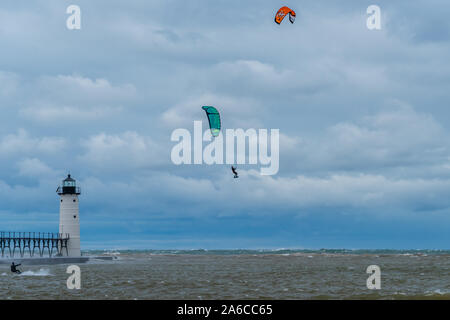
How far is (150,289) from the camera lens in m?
37.8

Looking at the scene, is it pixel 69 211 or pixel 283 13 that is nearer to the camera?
pixel 283 13

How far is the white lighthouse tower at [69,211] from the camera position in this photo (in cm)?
6894

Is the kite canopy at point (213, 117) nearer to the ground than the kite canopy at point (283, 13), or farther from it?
nearer to the ground

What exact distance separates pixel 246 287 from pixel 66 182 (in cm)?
3618

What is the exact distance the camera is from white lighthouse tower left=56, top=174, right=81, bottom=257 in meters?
68.9

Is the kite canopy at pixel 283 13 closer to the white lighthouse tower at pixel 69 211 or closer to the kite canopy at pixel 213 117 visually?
the kite canopy at pixel 213 117

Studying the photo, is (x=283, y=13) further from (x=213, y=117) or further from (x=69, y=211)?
(x=69, y=211)

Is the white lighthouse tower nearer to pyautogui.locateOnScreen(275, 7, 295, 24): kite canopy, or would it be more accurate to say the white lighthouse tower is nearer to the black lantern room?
the black lantern room

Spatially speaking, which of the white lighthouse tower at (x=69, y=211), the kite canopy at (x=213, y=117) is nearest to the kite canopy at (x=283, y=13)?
the kite canopy at (x=213, y=117)

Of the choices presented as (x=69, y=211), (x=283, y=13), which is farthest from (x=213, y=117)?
(x=69, y=211)

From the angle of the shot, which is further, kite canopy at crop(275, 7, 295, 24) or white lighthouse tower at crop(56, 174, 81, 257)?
white lighthouse tower at crop(56, 174, 81, 257)

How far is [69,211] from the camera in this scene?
69.1m

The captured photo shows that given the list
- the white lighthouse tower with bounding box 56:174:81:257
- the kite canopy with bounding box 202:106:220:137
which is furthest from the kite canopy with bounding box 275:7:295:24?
the white lighthouse tower with bounding box 56:174:81:257
